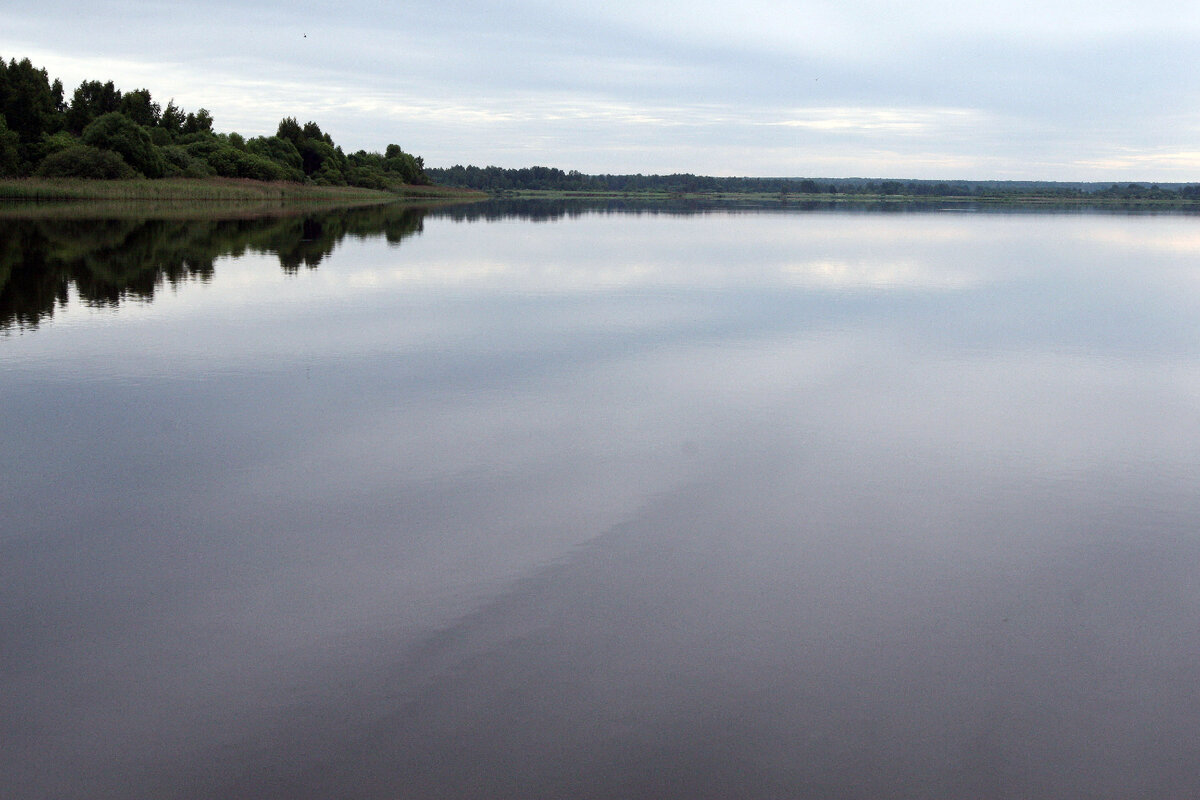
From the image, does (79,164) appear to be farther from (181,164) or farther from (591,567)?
(591,567)

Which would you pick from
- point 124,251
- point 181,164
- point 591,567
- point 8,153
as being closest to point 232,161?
point 181,164

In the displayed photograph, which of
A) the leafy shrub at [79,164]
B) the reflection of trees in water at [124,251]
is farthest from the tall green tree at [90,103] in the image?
the reflection of trees in water at [124,251]

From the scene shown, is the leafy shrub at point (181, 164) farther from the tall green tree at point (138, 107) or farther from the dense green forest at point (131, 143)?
the tall green tree at point (138, 107)

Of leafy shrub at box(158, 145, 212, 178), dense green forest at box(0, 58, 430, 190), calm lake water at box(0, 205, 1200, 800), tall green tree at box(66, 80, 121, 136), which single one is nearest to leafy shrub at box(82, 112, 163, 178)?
dense green forest at box(0, 58, 430, 190)

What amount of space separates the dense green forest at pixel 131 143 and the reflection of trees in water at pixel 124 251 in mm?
23708

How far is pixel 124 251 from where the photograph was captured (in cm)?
3038

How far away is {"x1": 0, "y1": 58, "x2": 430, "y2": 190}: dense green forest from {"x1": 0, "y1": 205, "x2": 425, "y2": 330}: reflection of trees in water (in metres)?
23.7

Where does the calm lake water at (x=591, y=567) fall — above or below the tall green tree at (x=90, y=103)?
below

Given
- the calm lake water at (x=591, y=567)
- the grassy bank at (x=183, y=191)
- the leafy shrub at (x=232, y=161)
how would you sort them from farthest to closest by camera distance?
the leafy shrub at (x=232, y=161), the grassy bank at (x=183, y=191), the calm lake water at (x=591, y=567)

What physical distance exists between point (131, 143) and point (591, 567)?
73.6 m

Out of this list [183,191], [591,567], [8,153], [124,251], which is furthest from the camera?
[183,191]

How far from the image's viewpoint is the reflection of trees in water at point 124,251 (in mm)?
21219

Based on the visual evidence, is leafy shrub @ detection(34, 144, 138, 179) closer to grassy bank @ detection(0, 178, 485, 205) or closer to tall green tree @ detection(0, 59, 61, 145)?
grassy bank @ detection(0, 178, 485, 205)

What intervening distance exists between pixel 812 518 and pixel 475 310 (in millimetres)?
13467
